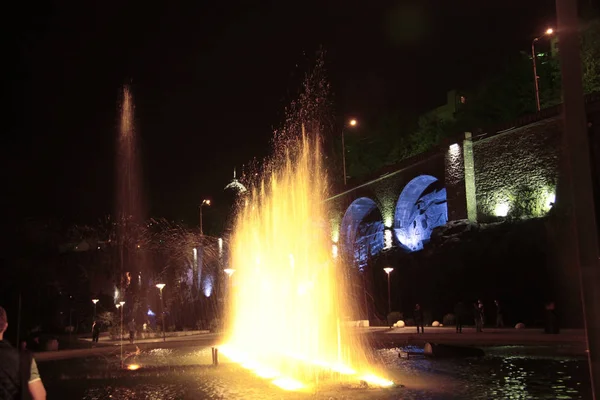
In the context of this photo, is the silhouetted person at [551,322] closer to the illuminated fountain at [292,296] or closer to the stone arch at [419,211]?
the illuminated fountain at [292,296]

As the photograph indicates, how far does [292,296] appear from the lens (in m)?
21.6

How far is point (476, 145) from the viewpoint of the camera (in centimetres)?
3781

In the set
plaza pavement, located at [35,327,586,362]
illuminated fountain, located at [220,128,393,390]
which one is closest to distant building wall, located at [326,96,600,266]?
illuminated fountain, located at [220,128,393,390]

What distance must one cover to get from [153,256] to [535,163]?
103ft

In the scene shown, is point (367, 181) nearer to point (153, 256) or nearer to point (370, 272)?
point (370, 272)

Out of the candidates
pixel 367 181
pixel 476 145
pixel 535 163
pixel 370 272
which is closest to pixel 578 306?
pixel 535 163

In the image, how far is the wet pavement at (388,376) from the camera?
34.5 feet

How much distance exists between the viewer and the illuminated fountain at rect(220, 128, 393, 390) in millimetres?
14578

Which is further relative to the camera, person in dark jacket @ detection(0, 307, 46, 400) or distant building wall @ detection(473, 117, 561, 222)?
distant building wall @ detection(473, 117, 561, 222)

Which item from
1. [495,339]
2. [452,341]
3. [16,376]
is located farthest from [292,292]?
[16,376]

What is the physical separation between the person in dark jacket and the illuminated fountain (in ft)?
25.1

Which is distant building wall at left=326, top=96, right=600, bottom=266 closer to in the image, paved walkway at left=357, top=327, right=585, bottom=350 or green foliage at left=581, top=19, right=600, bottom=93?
green foliage at left=581, top=19, right=600, bottom=93

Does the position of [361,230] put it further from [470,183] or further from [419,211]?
[470,183]

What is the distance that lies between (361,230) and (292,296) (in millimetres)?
31901
